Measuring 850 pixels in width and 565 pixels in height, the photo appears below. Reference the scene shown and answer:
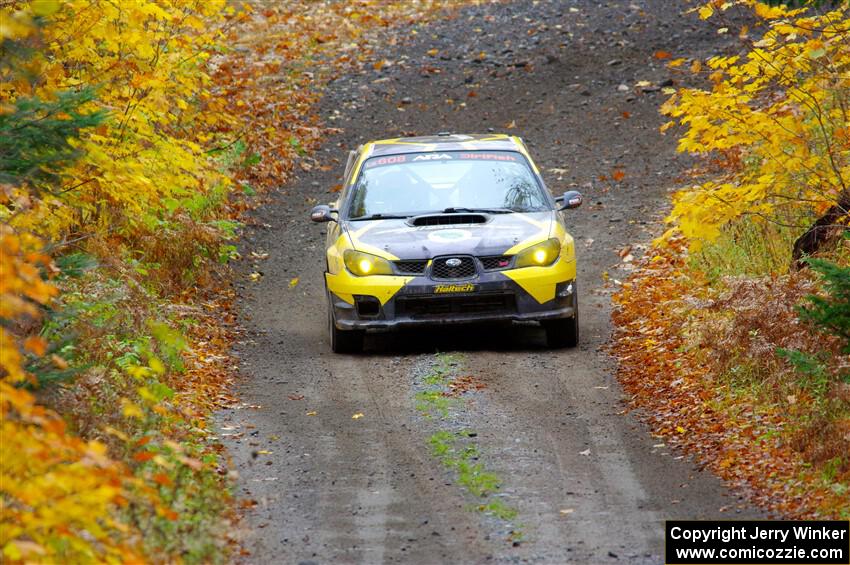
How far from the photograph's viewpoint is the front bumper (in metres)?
10.7

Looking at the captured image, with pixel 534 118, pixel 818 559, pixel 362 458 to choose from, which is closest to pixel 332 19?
pixel 534 118

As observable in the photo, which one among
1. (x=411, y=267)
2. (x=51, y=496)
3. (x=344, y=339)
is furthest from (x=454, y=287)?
(x=51, y=496)

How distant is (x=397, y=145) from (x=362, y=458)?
5150 mm

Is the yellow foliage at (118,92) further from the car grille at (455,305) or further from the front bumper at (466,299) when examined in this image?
the car grille at (455,305)

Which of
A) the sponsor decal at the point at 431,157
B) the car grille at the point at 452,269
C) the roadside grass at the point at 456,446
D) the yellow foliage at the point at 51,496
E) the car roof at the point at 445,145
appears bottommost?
the roadside grass at the point at 456,446

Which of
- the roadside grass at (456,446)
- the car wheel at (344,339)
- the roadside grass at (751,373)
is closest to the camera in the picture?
the roadside grass at (456,446)

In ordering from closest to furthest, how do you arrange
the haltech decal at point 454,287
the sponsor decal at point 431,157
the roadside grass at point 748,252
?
1. the haltech decal at point 454,287
2. the sponsor decal at point 431,157
3. the roadside grass at point 748,252

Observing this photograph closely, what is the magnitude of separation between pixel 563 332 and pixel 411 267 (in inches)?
62.7

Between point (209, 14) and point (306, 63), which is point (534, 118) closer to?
point (306, 63)

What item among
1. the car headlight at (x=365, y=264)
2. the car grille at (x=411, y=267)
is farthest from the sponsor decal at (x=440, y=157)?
the car grille at (x=411, y=267)

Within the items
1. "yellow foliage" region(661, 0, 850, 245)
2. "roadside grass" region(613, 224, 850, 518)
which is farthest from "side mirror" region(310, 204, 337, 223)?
"yellow foliage" region(661, 0, 850, 245)

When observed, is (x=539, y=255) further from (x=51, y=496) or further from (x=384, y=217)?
(x=51, y=496)

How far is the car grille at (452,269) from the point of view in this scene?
10758 mm

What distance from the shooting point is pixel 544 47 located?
83.8ft
